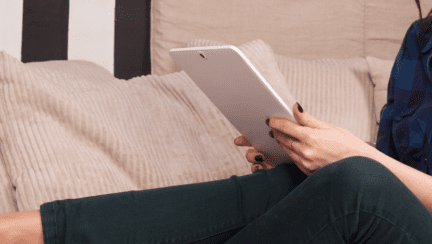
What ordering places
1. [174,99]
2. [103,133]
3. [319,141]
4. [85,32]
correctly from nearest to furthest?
[319,141], [103,133], [174,99], [85,32]

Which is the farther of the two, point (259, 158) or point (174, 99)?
point (174, 99)

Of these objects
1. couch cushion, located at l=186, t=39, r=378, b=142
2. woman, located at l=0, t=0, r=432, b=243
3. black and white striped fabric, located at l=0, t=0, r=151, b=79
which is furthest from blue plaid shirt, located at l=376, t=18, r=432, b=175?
black and white striped fabric, located at l=0, t=0, r=151, b=79

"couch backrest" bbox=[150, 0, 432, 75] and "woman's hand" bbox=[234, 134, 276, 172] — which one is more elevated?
"couch backrest" bbox=[150, 0, 432, 75]

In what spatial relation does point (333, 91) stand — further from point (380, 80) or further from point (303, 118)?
point (303, 118)

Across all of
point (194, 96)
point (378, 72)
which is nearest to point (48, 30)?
→ point (194, 96)

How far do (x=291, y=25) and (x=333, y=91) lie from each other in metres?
0.37

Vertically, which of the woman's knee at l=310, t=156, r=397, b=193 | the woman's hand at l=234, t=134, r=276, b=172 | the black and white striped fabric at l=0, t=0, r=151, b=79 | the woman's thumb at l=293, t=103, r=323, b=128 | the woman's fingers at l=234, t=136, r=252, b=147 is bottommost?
the woman's hand at l=234, t=134, r=276, b=172

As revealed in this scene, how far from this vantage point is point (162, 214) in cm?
53

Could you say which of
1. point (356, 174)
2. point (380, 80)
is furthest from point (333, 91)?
point (356, 174)

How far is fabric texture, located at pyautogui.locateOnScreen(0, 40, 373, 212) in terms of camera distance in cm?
68

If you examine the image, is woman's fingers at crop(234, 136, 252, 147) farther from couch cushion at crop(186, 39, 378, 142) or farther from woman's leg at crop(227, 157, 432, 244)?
woman's leg at crop(227, 157, 432, 244)

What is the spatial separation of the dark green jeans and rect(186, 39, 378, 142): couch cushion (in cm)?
66

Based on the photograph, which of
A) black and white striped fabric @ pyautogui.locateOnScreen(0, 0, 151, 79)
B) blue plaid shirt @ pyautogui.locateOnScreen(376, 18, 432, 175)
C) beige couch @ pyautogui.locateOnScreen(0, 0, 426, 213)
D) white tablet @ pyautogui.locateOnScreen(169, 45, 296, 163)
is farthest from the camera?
black and white striped fabric @ pyautogui.locateOnScreen(0, 0, 151, 79)

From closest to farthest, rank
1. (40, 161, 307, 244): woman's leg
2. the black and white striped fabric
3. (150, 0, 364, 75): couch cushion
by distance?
(40, 161, 307, 244): woman's leg → the black and white striped fabric → (150, 0, 364, 75): couch cushion
